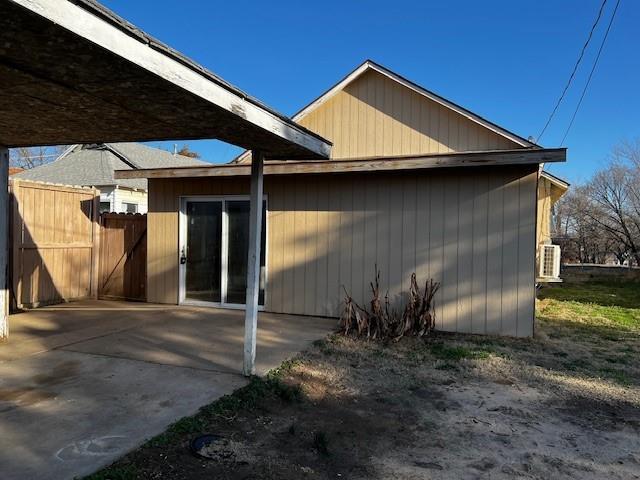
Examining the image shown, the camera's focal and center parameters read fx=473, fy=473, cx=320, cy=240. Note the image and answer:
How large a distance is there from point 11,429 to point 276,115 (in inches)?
124

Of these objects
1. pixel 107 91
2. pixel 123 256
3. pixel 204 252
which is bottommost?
pixel 123 256

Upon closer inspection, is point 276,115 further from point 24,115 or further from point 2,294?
point 2,294

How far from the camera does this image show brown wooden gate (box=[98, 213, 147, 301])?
956cm

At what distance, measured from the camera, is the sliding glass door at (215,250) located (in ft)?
27.8

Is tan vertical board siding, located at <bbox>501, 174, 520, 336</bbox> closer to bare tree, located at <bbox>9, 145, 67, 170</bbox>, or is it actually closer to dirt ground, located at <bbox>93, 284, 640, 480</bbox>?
dirt ground, located at <bbox>93, 284, 640, 480</bbox>

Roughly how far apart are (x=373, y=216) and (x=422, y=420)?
4.25 m

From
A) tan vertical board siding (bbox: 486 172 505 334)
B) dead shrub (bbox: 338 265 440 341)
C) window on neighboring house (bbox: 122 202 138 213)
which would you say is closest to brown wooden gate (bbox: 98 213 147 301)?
dead shrub (bbox: 338 265 440 341)

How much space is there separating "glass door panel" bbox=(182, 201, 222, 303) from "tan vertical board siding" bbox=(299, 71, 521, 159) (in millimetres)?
2500

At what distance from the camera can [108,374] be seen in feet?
15.2

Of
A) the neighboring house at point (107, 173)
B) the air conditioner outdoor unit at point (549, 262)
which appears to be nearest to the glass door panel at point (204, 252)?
the neighboring house at point (107, 173)

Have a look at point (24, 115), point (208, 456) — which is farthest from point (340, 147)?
point (208, 456)

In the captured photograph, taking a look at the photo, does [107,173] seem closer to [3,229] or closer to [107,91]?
[3,229]

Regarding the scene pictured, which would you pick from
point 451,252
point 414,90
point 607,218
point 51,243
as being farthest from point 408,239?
point 607,218

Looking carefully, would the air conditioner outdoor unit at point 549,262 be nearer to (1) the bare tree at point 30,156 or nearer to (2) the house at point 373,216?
(2) the house at point 373,216
